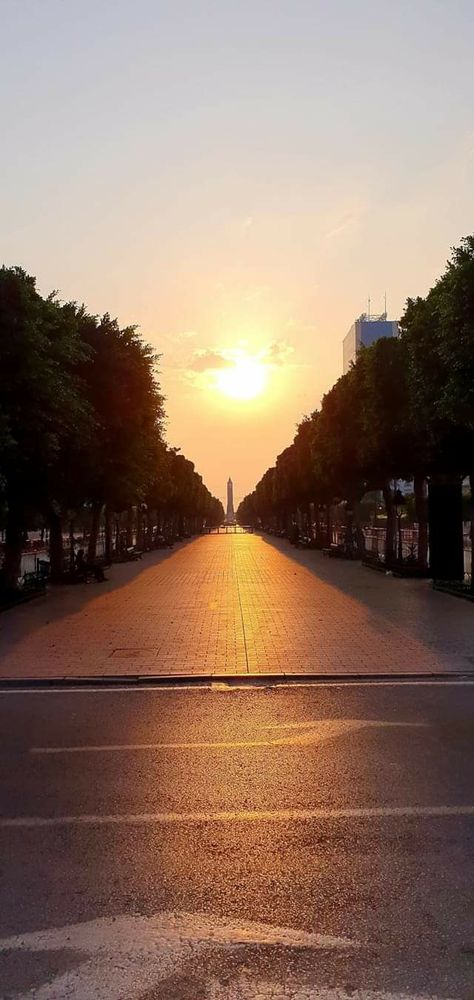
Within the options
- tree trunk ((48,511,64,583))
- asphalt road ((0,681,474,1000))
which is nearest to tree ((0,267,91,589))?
tree trunk ((48,511,64,583))

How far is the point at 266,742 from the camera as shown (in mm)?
7195

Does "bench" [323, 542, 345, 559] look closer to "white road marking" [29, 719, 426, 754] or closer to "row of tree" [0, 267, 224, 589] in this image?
"row of tree" [0, 267, 224, 589]

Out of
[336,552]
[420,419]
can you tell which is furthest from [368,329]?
[420,419]

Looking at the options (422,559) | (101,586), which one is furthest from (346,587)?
(101,586)

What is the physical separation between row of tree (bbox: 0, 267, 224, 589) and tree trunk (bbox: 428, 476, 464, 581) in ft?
30.6

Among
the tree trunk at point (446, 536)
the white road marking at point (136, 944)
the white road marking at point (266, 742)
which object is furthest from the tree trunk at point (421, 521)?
the white road marking at point (136, 944)

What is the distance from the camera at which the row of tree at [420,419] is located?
15562 mm

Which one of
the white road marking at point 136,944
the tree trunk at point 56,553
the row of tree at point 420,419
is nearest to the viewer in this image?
the white road marking at point 136,944

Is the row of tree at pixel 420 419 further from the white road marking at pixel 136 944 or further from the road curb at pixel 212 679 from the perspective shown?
the white road marking at pixel 136 944

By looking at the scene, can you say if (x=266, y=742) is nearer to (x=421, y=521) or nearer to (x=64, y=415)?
(x=64, y=415)

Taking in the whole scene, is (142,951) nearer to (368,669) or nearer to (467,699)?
(467,699)

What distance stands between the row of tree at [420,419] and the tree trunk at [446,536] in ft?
0.09

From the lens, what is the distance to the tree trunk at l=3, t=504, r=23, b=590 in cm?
2042

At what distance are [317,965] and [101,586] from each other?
21421 mm
